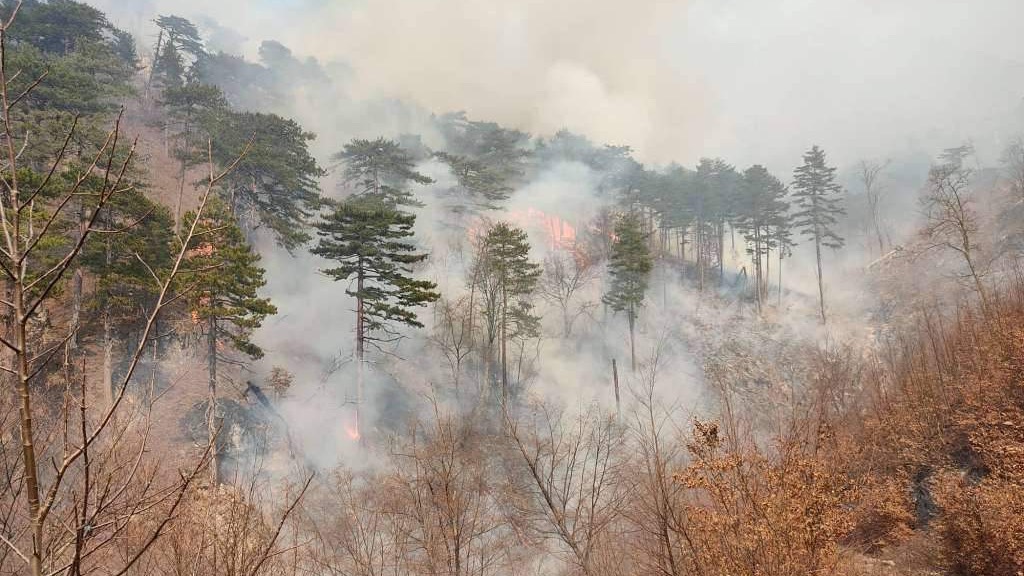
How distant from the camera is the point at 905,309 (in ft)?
132

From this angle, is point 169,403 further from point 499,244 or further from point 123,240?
point 499,244

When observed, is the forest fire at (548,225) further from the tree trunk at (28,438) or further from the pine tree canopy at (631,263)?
the tree trunk at (28,438)

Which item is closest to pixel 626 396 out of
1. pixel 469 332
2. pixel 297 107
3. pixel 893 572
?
pixel 469 332

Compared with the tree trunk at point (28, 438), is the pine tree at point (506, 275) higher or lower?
higher

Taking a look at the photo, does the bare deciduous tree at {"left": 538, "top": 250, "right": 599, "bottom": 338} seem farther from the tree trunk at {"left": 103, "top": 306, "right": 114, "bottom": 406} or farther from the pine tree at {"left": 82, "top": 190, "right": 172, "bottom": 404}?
the tree trunk at {"left": 103, "top": 306, "right": 114, "bottom": 406}

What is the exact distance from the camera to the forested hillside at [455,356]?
8547 millimetres

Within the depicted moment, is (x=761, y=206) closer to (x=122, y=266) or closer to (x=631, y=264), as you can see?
(x=631, y=264)

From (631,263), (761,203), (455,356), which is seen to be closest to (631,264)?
(631,263)

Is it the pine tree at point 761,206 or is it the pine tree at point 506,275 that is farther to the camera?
the pine tree at point 761,206

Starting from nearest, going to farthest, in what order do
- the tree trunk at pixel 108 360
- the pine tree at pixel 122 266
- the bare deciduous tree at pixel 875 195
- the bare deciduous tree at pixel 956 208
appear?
the pine tree at pixel 122 266
the tree trunk at pixel 108 360
the bare deciduous tree at pixel 956 208
the bare deciduous tree at pixel 875 195

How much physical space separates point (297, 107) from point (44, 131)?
184 ft

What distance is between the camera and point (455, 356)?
115 feet

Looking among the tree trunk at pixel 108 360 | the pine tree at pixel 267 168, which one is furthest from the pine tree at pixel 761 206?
the tree trunk at pixel 108 360

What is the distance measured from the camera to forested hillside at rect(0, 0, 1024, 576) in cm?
855
